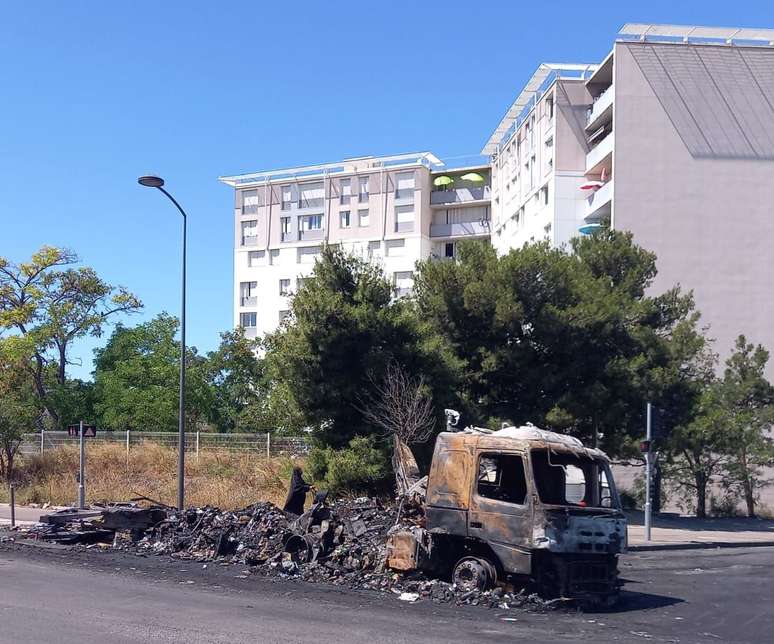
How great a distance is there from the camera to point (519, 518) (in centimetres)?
1262

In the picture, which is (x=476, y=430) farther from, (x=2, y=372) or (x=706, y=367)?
(x=2, y=372)

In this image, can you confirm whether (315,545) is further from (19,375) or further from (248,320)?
(248,320)

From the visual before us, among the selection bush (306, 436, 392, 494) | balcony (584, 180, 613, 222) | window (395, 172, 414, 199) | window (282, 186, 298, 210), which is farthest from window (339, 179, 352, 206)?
bush (306, 436, 392, 494)

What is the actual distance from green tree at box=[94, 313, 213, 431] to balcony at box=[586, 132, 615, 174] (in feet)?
77.5

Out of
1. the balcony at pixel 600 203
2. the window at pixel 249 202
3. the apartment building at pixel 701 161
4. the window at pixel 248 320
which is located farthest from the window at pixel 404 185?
the apartment building at pixel 701 161

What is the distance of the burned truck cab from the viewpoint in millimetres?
12547

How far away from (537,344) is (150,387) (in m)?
26.7

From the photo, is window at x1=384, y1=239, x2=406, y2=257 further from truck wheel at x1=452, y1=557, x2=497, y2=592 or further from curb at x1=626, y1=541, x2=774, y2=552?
truck wheel at x1=452, y1=557, x2=497, y2=592

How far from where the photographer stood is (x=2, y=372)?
44938 mm

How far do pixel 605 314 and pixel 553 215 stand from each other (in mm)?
23365

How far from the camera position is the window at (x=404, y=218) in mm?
73812

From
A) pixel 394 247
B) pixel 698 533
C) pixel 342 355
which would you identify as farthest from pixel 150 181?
pixel 394 247

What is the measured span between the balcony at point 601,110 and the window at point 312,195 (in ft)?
105

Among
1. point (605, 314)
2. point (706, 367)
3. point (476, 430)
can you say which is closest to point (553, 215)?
point (706, 367)
